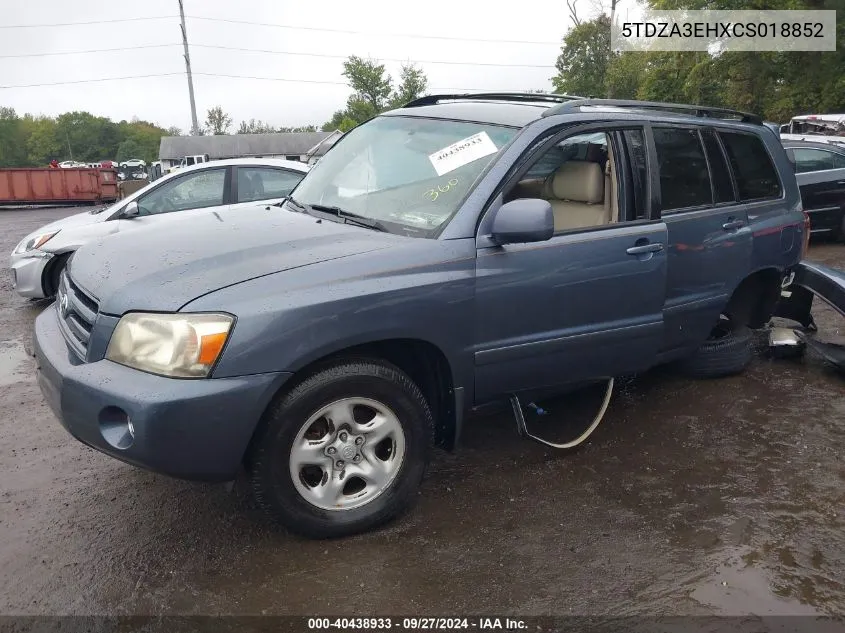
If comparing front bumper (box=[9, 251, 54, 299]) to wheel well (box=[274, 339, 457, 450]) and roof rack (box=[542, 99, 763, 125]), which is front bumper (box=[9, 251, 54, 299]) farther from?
roof rack (box=[542, 99, 763, 125])

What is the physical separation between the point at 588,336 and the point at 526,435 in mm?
607

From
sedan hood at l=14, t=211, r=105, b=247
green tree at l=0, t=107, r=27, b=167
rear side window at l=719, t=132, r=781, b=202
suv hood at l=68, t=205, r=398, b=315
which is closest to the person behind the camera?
suv hood at l=68, t=205, r=398, b=315

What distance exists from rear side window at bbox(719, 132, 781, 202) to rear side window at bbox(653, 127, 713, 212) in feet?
1.13

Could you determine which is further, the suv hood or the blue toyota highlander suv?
the suv hood

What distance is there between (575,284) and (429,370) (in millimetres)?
859

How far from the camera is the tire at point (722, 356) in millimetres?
4945

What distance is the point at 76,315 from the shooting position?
3.13m

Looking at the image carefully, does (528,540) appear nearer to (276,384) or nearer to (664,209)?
(276,384)

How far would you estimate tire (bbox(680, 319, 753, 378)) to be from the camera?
195 inches

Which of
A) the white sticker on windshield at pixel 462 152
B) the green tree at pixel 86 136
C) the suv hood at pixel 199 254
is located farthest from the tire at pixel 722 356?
the green tree at pixel 86 136

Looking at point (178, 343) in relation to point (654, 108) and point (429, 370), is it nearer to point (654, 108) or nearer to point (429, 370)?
point (429, 370)

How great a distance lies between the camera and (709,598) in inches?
107

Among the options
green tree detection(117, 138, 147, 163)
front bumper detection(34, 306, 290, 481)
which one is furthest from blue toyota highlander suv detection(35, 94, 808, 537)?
green tree detection(117, 138, 147, 163)

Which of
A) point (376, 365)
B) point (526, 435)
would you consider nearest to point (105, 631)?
point (376, 365)
